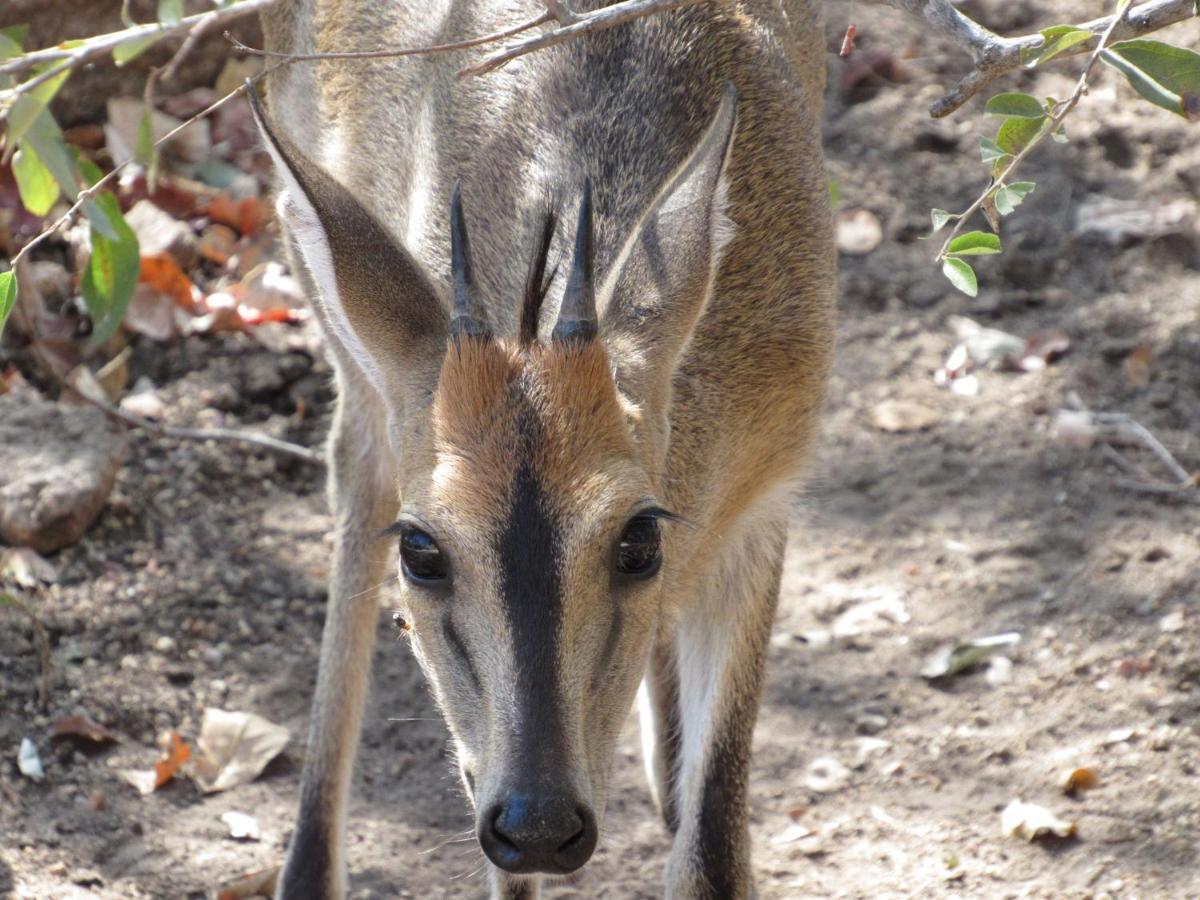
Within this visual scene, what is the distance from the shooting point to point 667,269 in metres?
3.78

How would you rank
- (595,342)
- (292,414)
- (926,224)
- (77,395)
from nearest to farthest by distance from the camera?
(595,342) → (77,395) → (292,414) → (926,224)

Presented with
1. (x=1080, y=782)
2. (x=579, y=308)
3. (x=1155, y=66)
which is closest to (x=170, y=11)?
(x=579, y=308)

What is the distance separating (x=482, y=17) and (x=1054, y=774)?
277 centimetres

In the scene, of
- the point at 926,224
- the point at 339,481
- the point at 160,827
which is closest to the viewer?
the point at 160,827

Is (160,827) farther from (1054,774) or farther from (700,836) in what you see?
(1054,774)

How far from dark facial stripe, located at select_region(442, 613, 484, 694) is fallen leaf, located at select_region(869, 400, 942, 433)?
3.45 m

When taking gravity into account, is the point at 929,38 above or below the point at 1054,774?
above

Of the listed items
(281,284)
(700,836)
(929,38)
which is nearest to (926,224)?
(929,38)

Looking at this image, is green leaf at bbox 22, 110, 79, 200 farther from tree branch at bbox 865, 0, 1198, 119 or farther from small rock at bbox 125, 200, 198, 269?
small rock at bbox 125, 200, 198, 269

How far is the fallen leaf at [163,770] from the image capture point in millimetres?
5020

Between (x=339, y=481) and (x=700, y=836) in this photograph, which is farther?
(x=339, y=481)

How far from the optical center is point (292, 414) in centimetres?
647

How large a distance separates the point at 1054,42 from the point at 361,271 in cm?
154

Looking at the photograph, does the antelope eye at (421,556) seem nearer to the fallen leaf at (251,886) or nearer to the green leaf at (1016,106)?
the green leaf at (1016,106)
